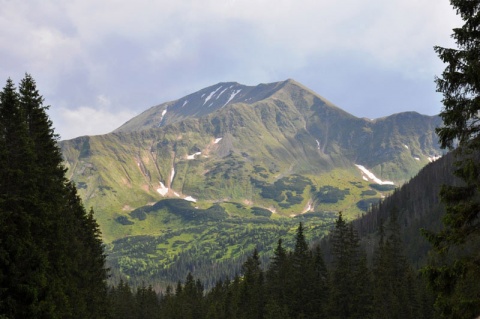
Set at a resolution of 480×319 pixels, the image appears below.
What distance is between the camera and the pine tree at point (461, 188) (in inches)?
604

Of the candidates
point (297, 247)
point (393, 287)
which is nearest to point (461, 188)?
point (297, 247)

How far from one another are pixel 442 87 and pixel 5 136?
83.1 ft

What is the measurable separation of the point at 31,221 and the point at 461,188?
23.0 meters

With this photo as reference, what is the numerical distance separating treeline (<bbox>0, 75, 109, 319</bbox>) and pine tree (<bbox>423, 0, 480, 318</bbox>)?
19943 millimetres

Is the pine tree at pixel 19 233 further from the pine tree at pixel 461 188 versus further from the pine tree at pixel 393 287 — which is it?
the pine tree at pixel 393 287

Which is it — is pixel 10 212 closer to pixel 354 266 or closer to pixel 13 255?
pixel 13 255

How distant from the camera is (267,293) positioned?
68375mm

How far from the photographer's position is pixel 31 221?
2553cm

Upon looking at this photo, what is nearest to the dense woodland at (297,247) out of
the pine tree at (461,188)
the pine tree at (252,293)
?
the pine tree at (461,188)

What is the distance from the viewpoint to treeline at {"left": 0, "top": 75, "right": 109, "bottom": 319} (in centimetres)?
2291

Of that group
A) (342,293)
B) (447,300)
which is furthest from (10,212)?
(342,293)

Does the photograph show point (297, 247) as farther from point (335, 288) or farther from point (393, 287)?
point (393, 287)

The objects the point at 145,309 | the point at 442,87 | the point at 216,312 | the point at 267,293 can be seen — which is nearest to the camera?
the point at 442,87

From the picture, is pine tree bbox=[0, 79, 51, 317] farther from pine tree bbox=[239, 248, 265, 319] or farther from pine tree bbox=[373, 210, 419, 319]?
pine tree bbox=[239, 248, 265, 319]
